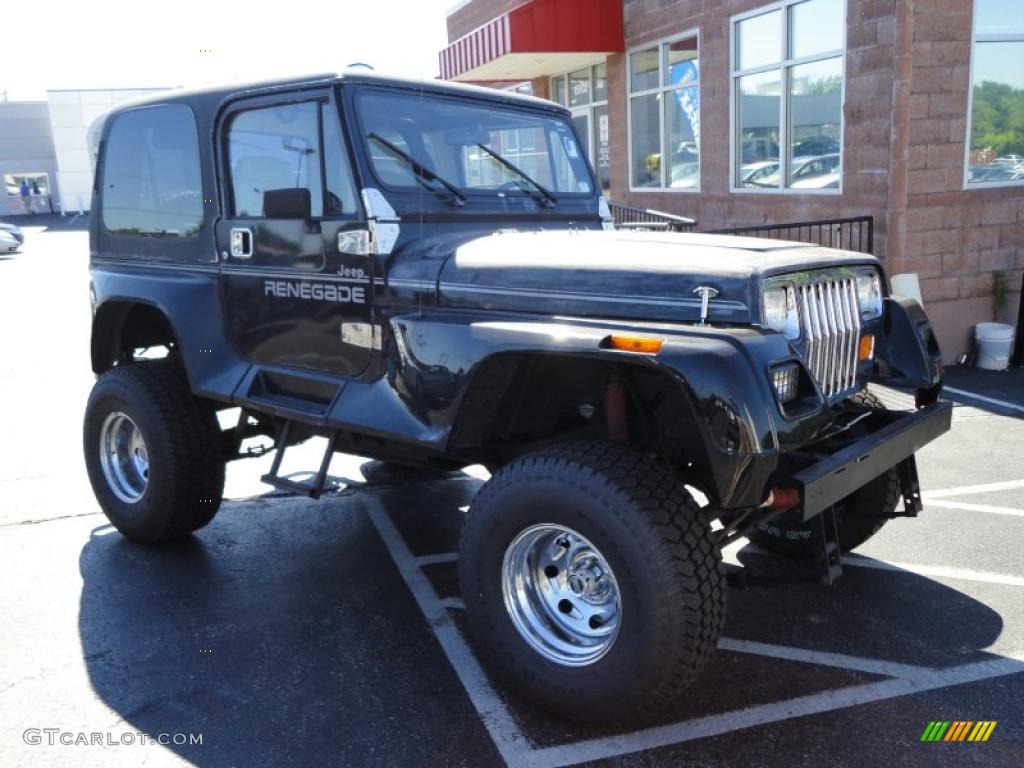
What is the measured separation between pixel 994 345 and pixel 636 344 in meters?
7.02

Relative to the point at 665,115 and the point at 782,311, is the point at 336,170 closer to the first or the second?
the point at 782,311

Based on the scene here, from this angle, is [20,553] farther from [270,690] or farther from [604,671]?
[604,671]

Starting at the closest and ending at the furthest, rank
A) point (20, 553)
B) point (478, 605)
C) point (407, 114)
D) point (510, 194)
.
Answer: point (478, 605), point (407, 114), point (510, 194), point (20, 553)

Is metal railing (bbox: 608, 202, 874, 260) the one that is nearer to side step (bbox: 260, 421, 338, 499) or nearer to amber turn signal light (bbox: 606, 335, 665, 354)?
side step (bbox: 260, 421, 338, 499)

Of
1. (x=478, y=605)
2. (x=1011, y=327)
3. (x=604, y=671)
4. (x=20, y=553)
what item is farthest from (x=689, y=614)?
(x=1011, y=327)

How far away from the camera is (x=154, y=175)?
4785mm

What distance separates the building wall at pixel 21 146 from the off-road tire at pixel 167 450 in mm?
50326

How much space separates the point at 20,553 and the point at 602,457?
3337 millimetres

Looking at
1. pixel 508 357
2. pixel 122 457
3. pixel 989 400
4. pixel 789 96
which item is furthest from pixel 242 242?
pixel 789 96

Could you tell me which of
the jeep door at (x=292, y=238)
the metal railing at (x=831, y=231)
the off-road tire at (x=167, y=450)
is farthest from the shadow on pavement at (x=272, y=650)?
the metal railing at (x=831, y=231)

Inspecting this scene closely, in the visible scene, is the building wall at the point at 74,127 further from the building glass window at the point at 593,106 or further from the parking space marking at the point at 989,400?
the parking space marking at the point at 989,400

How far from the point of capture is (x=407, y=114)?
161 inches

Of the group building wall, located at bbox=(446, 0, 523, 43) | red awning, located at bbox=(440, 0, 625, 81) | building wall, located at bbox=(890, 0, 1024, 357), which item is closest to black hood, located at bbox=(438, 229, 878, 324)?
building wall, located at bbox=(890, 0, 1024, 357)

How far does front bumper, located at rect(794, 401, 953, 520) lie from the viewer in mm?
3012
